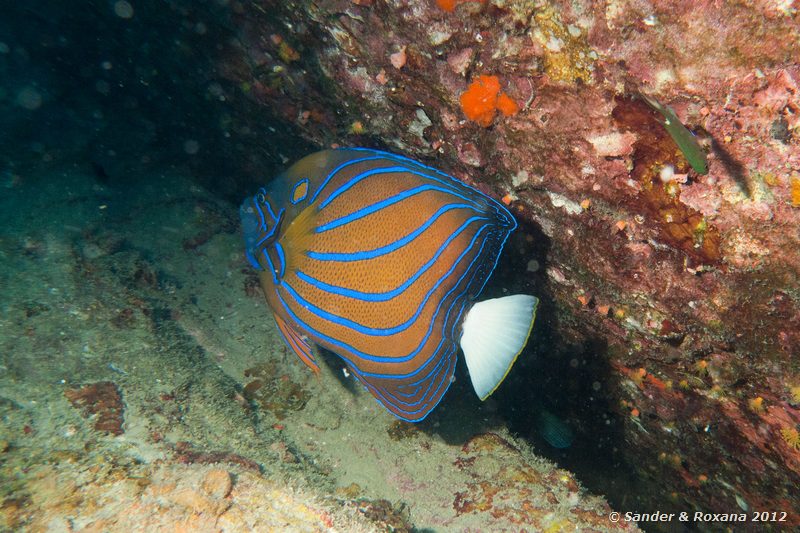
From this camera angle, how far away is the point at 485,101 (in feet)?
7.91

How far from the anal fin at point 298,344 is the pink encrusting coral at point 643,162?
1.62 m

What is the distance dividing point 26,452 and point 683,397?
413cm

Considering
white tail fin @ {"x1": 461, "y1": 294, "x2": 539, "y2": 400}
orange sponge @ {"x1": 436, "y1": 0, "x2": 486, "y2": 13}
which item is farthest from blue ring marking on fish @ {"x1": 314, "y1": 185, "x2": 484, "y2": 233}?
orange sponge @ {"x1": 436, "y1": 0, "x2": 486, "y2": 13}

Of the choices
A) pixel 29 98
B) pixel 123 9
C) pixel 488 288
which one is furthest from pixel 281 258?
pixel 29 98

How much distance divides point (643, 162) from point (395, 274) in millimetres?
1453

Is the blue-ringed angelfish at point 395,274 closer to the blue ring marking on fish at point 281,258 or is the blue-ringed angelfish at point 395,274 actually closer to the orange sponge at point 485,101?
the blue ring marking on fish at point 281,258

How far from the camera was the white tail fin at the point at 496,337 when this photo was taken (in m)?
2.52

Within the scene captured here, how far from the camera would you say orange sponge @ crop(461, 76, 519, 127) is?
2.34m

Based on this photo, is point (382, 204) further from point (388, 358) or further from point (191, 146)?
point (191, 146)

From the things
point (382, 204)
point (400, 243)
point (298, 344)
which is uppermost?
point (382, 204)
